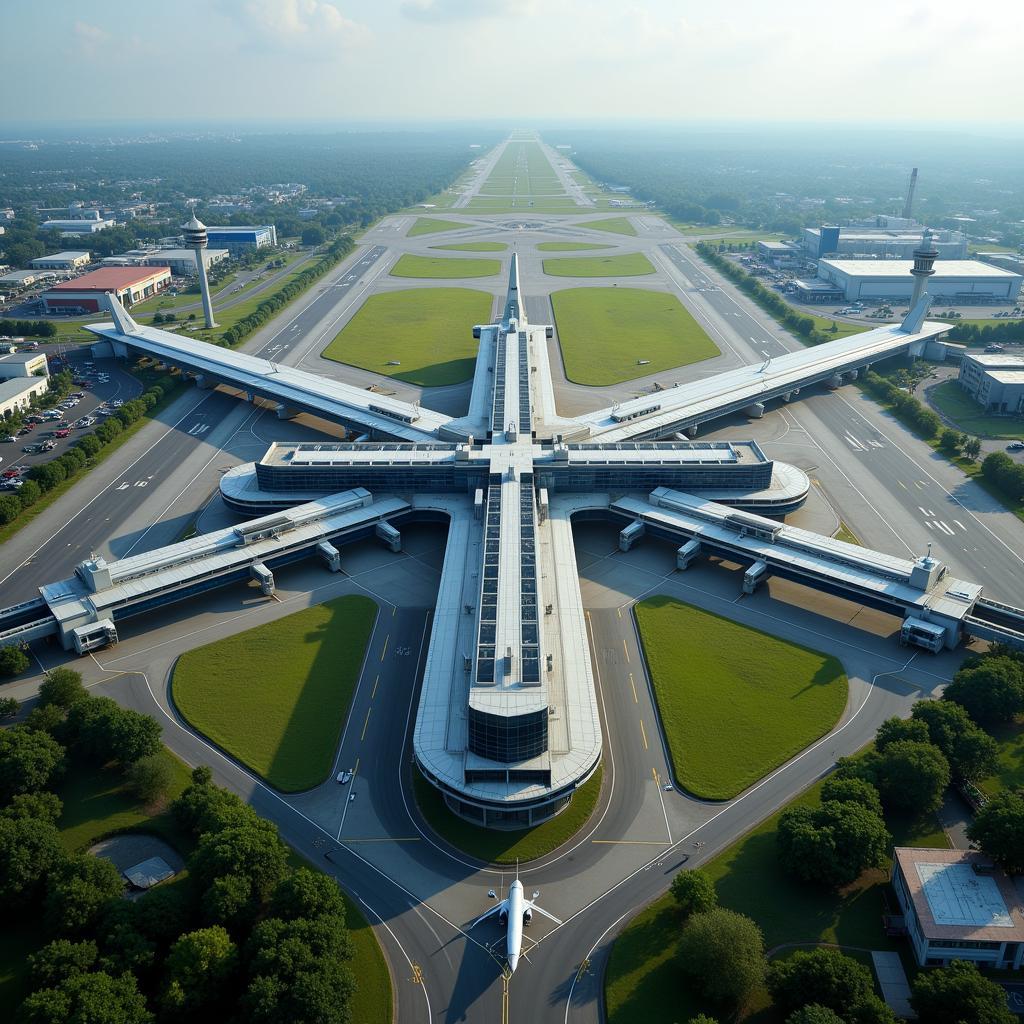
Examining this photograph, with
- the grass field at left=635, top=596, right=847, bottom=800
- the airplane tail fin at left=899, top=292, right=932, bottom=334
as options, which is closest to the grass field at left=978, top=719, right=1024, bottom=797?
the grass field at left=635, top=596, right=847, bottom=800

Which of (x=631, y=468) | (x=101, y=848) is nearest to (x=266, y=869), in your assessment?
(x=101, y=848)

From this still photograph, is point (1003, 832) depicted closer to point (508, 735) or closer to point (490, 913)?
point (508, 735)

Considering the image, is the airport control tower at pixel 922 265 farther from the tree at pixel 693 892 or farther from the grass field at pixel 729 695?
the tree at pixel 693 892

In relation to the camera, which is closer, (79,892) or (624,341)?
(79,892)

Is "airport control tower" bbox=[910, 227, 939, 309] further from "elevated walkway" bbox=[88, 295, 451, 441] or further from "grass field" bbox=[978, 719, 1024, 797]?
"grass field" bbox=[978, 719, 1024, 797]

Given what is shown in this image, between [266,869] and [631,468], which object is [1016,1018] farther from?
[631,468]

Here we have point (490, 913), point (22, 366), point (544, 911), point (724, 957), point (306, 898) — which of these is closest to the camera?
point (724, 957)

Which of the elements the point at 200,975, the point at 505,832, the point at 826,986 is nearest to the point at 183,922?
the point at 200,975
